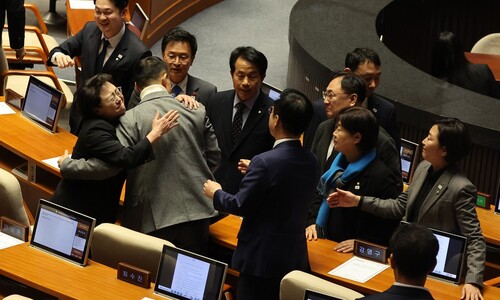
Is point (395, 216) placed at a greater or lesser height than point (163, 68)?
lesser

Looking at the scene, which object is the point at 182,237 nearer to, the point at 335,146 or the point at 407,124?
the point at 335,146

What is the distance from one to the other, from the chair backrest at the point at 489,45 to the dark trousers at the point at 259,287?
471 cm

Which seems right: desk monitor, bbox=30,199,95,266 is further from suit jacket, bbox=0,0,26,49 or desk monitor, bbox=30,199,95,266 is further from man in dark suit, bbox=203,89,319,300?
suit jacket, bbox=0,0,26,49

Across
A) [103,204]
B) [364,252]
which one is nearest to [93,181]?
[103,204]

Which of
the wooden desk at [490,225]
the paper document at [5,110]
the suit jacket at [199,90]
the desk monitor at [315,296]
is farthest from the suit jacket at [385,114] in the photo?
the paper document at [5,110]

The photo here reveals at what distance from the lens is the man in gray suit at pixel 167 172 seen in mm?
4969

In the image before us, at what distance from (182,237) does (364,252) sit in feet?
2.93

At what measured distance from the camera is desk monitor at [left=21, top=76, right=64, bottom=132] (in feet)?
20.5

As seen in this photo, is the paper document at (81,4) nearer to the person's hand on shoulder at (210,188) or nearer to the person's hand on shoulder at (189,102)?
the person's hand on shoulder at (189,102)

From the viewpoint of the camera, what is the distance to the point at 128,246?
4.79m

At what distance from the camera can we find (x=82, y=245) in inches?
190

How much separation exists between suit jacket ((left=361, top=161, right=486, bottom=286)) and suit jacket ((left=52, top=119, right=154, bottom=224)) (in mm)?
1105

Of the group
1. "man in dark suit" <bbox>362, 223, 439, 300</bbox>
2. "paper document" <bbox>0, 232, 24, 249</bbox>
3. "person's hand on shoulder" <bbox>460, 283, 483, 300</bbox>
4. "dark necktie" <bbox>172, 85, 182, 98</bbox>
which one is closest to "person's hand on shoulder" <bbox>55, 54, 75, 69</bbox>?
"dark necktie" <bbox>172, 85, 182, 98</bbox>

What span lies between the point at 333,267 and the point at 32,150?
209 cm
